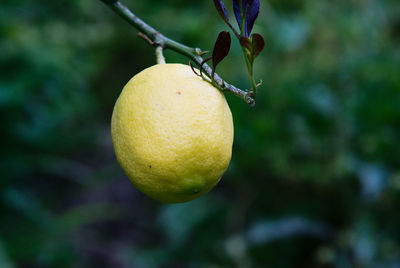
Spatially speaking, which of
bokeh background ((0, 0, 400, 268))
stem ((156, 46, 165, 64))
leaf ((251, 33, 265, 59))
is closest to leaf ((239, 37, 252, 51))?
leaf ((251, 33, 265, 59))

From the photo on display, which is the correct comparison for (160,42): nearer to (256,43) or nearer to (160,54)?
(160,54)

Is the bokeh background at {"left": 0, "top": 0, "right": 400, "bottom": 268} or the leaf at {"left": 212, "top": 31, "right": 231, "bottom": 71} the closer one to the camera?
the leaf at {"left": 212, "top": 31, "right": 231, "bottom": 71}

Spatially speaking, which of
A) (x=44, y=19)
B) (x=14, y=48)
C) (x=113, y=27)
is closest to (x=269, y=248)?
(x=14, y=48)

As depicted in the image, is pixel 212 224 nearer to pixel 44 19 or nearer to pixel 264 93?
pixel 264 93

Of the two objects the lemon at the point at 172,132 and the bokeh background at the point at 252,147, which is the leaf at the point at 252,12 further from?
the bokeh background at the point at 252,147

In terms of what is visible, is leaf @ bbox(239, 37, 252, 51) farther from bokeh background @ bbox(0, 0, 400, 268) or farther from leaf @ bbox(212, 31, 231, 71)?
bokeh background @ bbox(0, 0, 400, 268)

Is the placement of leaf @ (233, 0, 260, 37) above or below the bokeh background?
below

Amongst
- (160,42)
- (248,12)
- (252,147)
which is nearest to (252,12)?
(248,12)
